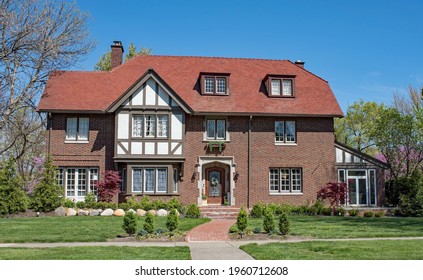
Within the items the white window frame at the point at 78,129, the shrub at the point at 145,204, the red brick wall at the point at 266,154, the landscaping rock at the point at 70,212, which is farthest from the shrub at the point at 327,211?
the white window frame at the point at 78,129

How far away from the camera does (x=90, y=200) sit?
2483 centimetres

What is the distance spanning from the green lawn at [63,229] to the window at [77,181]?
561cm

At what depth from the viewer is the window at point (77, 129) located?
2641 centimetres

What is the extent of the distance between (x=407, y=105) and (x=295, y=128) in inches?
527

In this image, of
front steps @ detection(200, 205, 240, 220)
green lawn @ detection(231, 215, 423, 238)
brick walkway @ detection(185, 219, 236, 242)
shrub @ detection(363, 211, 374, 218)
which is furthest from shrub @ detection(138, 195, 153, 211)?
shrub @ detection(363, 211, 374, 218)

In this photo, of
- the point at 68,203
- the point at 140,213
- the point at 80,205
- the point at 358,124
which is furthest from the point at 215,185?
the point at 358,124

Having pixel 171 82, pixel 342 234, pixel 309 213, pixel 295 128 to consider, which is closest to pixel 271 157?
pixel 295 128

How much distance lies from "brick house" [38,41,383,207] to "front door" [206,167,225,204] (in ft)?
0.20

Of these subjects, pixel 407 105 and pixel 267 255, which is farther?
pixel 407 105

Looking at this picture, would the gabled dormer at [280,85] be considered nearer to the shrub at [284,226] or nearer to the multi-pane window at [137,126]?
the multi-pane window at [137,126]

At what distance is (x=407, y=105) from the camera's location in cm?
3609

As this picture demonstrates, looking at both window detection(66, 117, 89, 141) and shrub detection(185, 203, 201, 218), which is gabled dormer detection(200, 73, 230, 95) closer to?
window detection(66, 117, 89, 141)
